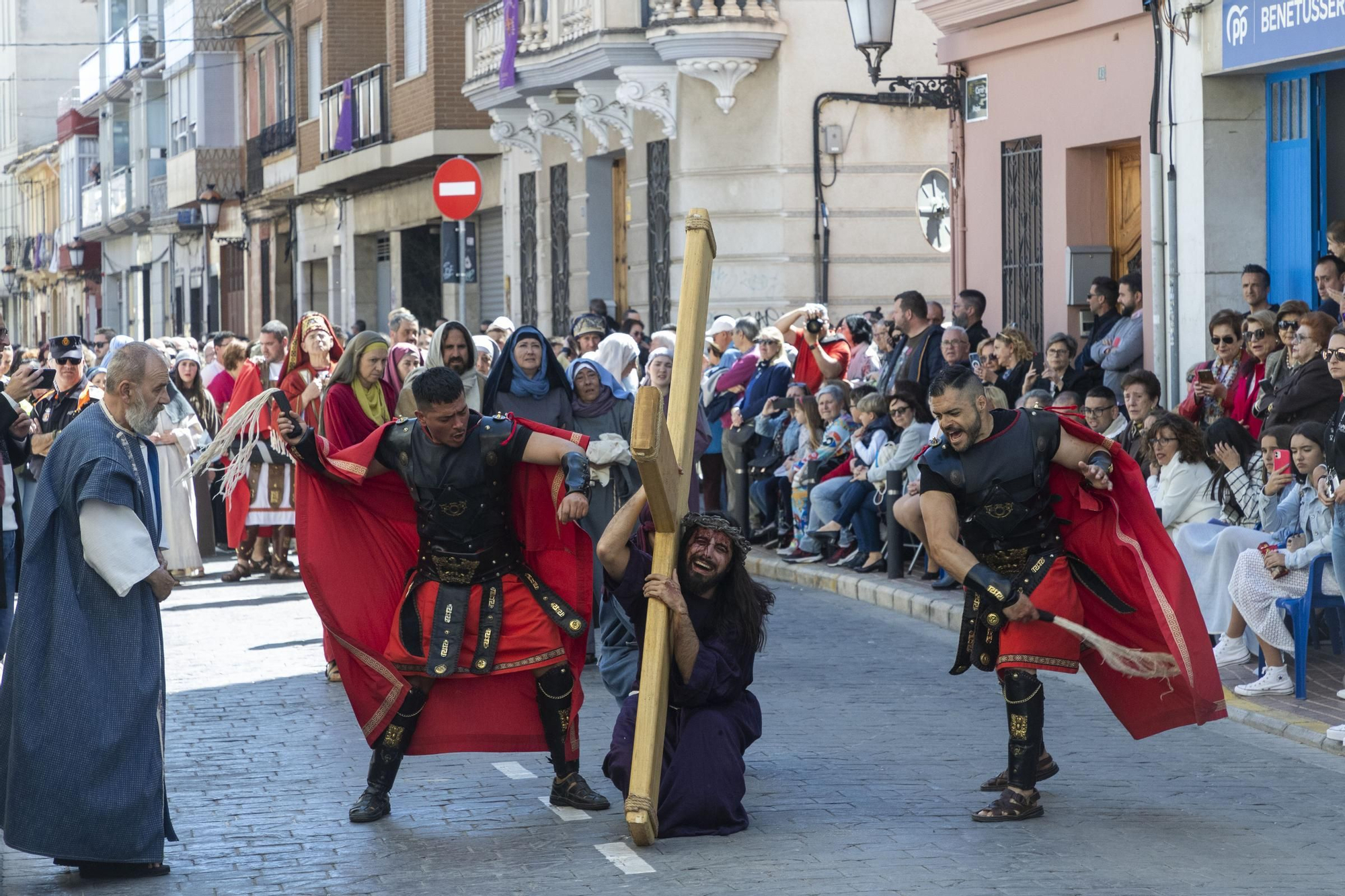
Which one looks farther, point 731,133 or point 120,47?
point 120,47

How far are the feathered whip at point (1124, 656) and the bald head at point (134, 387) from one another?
3289 millimetres

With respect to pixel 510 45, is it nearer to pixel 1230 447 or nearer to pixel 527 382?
pixel 527 382

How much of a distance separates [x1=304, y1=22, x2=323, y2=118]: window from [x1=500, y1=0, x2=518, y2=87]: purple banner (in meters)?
10.7

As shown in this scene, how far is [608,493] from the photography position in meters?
10.6

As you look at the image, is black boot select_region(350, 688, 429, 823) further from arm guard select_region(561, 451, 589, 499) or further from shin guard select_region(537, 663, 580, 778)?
arm guard select_region(561, 451, 589, 499)

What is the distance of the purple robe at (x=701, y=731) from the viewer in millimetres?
6973

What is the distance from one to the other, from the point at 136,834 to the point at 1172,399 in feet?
32.1

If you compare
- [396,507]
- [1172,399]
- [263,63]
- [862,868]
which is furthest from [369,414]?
[263,63]

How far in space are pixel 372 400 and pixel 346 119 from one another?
2211 cm

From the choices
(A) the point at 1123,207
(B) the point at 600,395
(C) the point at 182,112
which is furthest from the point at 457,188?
(C) the point at 182,112

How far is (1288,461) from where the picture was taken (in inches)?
402

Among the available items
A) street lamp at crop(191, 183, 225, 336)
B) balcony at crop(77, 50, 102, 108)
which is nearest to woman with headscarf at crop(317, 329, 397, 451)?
street lamp at crop(191, 183, 225, 336)

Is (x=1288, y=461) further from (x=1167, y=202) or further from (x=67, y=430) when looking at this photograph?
(x=67, y=430)

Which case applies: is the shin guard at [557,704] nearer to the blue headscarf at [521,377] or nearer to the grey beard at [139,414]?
the grey beard at [139,414]
